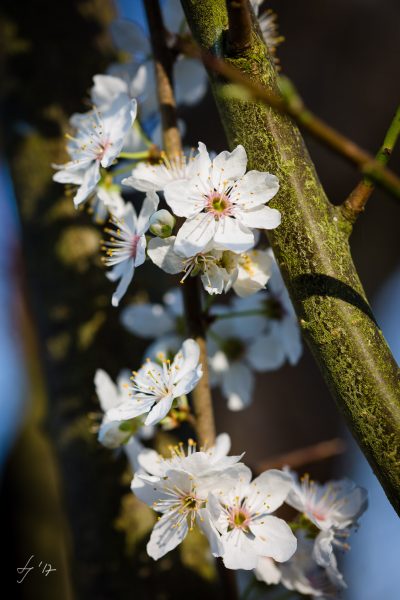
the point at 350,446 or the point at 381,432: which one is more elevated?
the point at 381,432

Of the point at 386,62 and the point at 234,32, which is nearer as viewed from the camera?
the point at 234,32

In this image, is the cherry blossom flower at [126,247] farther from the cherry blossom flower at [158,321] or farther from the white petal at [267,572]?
the white petal at [267,572]

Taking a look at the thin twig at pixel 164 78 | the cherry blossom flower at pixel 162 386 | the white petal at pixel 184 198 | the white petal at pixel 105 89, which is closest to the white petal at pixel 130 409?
the cherry blossom flower at pixel 162 386

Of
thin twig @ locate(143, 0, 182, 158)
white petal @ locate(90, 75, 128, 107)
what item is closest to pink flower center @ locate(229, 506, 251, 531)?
thin twig @ locate(143, 0, 182, 158)

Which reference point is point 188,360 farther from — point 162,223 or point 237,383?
point 237,383

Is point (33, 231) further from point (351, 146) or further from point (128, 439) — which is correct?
point (351, 146)

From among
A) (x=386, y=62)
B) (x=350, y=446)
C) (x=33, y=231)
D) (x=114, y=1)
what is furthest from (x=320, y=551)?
(x=386, y=62)
